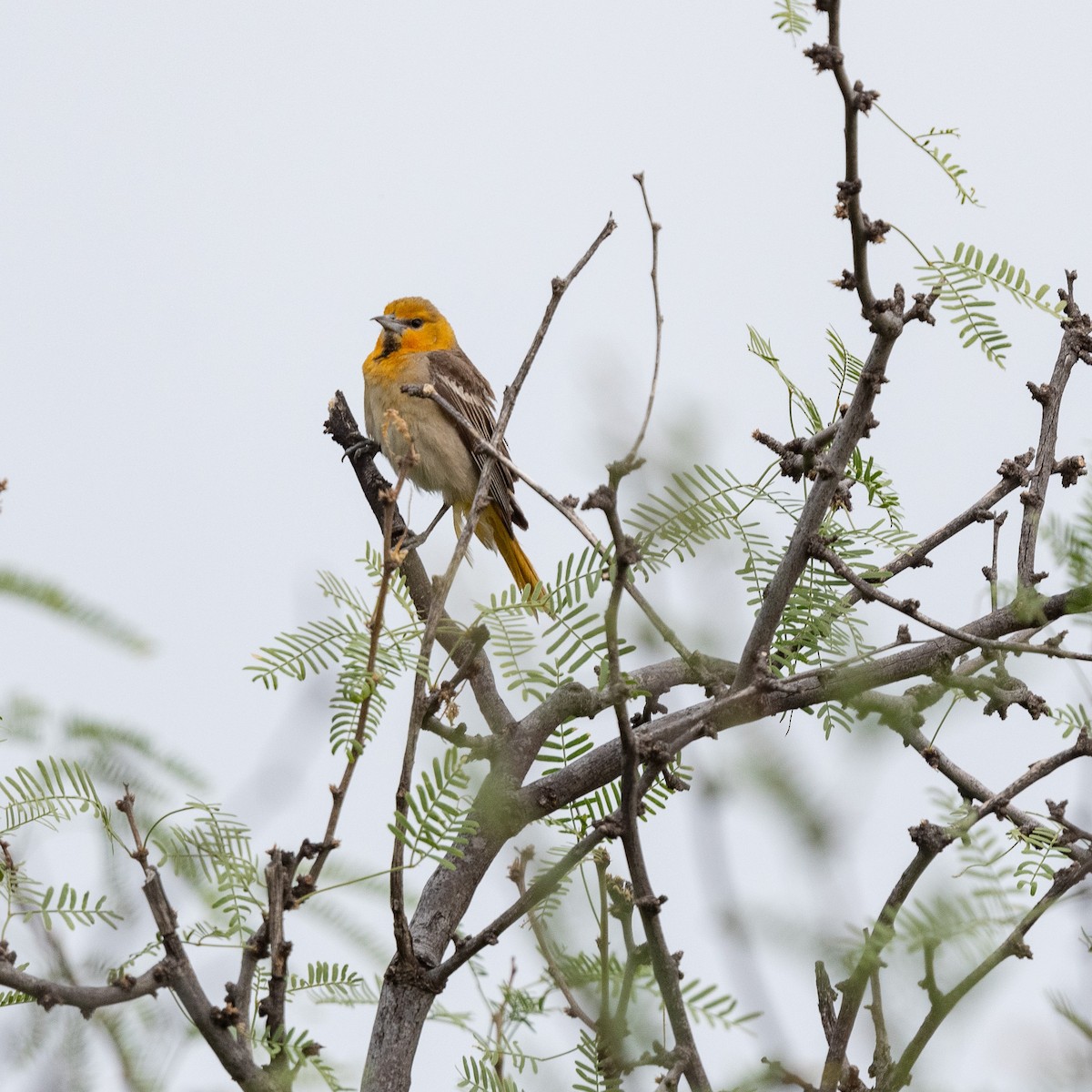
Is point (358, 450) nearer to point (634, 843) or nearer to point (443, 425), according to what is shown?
point (443, 425)

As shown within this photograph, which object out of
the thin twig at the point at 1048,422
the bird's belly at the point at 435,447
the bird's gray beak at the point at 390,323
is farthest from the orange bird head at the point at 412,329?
the thin twig at the point at 1048,422

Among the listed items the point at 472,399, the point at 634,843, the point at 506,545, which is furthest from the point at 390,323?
the point at 634,843

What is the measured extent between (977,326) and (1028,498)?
0.57m

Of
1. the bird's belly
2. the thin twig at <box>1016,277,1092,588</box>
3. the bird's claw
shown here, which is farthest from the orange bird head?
the thin twig at <box>1016,277,1092,588</box>

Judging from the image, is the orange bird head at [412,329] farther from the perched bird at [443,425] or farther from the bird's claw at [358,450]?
the bird's claw at [358,450]

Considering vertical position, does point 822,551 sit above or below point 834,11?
below

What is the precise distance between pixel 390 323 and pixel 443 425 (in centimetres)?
76

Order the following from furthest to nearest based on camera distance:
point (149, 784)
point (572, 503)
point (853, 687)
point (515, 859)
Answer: point (515, 859) → point (572, 503) → point (149, 784) → point (853, 687)

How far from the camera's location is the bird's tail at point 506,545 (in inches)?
224

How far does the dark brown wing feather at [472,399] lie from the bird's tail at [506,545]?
4 cm

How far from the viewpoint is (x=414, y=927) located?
2639 mm

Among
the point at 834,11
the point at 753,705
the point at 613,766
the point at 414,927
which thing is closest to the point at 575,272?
the point at 834,11

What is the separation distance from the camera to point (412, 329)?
644 cm

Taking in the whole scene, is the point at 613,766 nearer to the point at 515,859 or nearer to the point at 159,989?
the point at 515,859
